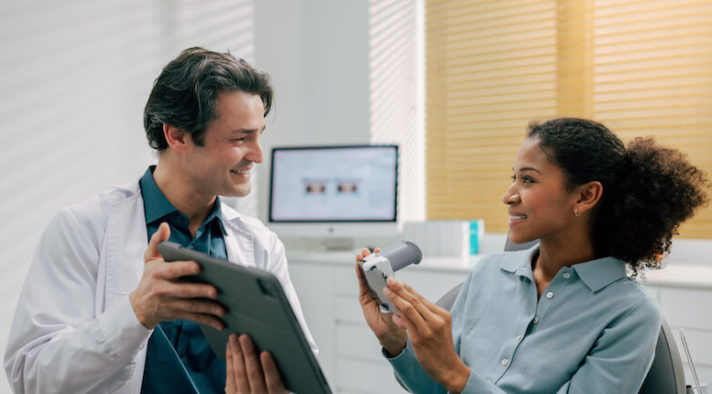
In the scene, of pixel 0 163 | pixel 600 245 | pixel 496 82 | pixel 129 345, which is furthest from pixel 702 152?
pixel 0 163

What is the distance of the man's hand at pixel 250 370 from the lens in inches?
34.0

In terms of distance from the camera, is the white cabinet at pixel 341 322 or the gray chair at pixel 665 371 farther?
the white cabinet at pixel 341 322

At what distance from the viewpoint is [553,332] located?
114 cm

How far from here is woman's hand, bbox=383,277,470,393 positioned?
95 cm

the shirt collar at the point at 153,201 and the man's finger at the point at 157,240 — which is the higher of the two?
the shirt collar at the point at 153,201

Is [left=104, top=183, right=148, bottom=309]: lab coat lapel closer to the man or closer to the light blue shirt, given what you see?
the man

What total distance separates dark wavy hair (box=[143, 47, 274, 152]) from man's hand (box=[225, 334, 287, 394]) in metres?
0.55

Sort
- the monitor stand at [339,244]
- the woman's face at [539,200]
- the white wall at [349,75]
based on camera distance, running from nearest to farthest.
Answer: the woman's face at [539,200], the monitor stand at [339,244], the white wall at [349,75]

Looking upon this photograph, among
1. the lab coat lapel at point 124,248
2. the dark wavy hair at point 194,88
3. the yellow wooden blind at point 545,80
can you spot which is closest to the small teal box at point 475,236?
the yellow wooden blind at point 545,80

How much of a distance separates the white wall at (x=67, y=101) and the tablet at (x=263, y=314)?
1.35 metres

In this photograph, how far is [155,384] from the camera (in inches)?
46.1

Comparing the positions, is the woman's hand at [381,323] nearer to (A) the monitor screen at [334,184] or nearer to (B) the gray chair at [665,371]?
(B) the gray chair at [665,371]

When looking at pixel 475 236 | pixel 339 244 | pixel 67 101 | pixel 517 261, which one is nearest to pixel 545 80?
pixel 475 236

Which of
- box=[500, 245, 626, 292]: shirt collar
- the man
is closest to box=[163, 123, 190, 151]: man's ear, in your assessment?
the man
